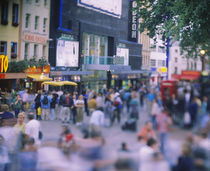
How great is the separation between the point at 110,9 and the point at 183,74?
0.97 metres

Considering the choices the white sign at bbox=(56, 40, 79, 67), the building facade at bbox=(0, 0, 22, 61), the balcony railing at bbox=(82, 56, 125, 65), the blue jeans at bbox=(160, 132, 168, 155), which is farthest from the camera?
the building facade at bbox=(0, 0, 22, 61)

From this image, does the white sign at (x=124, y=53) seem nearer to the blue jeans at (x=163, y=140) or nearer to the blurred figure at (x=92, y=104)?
the blurred figure at (x=92, y=104)

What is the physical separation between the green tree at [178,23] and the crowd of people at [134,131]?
28.5 inches

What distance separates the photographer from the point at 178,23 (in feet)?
17.3

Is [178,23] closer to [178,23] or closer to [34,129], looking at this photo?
[178,23]

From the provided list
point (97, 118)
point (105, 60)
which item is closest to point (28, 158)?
point (97, 118)

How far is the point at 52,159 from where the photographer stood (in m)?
2.51

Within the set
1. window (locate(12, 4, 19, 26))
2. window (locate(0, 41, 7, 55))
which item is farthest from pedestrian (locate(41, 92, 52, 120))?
window (locate(0, 41, 7, 55))

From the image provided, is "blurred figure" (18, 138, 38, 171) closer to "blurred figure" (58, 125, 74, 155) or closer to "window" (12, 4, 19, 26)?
"blurred figure" (58, 125, 74, 155)

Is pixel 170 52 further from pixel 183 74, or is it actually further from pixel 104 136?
pixel 104 136

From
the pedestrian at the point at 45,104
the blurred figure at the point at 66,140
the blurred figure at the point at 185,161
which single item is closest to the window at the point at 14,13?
the pedestrian at the point at 45,104

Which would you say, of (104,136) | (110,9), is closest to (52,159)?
(104,136)

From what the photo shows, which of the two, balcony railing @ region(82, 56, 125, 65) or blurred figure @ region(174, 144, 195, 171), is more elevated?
balcony railing @ region(82, 56, 125, 65)

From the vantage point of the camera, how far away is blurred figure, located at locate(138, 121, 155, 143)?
2.36 metres
